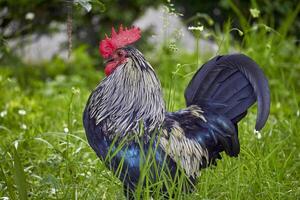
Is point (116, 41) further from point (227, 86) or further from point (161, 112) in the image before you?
point (227, 86)

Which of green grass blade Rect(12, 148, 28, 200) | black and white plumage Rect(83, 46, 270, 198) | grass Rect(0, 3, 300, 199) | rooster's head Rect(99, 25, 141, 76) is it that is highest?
rooster's head Rect(99, 25, 141, 76)

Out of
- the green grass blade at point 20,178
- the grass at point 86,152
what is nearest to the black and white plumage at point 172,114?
the grass at point 86,152

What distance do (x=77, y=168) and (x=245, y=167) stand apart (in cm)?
90

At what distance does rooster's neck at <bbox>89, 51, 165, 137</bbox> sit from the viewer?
3.50 metres

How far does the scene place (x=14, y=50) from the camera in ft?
23.6

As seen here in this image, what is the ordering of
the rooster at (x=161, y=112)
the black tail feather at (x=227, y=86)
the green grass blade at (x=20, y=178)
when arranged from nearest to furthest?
the green grass blade at (x=20, y=178)
the rooster at (x=161, y=112)
the black tail feather at (x=227, y=86)

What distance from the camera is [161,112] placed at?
356 cm

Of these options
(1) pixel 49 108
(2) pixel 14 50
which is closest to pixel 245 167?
(1) pixel 49 108

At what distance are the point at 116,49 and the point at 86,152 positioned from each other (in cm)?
113

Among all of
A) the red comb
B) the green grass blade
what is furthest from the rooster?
the green grass blade

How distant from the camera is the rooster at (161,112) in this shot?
11.4 ft

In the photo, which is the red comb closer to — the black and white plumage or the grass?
the black and white plumage

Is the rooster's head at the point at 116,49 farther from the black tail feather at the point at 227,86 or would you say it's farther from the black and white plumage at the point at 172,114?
the black tail feather at the point at 227,86

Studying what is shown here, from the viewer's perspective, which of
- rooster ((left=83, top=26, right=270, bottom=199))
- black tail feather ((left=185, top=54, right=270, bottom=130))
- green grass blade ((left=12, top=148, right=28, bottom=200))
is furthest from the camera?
black tail feather ((left=185, top=54, right=270, bottom=130))
